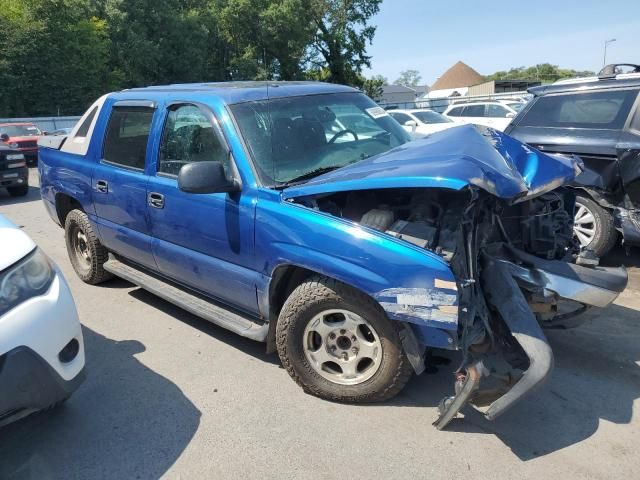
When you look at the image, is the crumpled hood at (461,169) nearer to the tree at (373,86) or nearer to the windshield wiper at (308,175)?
the windshield wiper at (308,175)

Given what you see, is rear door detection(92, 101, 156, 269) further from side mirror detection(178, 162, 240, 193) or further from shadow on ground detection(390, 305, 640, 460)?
shadow on ground detection(390, 305, 640, 460)

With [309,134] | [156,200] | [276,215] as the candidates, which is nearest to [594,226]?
[309,134]

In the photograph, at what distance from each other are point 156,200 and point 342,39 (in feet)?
131

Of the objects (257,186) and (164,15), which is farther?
(164,15)

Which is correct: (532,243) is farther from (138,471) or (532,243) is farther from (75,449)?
(75,449)

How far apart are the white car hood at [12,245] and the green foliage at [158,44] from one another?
2616 centimetres

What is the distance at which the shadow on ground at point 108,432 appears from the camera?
2703 mm

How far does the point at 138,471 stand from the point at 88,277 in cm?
304

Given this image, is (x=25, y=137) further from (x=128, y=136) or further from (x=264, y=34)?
(x=264, y=34)

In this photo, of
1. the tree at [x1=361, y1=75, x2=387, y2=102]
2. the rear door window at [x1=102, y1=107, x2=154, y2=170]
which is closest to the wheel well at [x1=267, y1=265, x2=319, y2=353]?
the rear door window at [x1=102, y1=107, x2=154, y2=170]

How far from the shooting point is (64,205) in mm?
5414

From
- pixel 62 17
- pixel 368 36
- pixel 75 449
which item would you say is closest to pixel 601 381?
pixel 75 449

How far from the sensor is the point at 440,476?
8.34 ft

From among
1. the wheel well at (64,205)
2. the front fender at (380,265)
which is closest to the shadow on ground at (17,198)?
the wheel well at (64,205)
